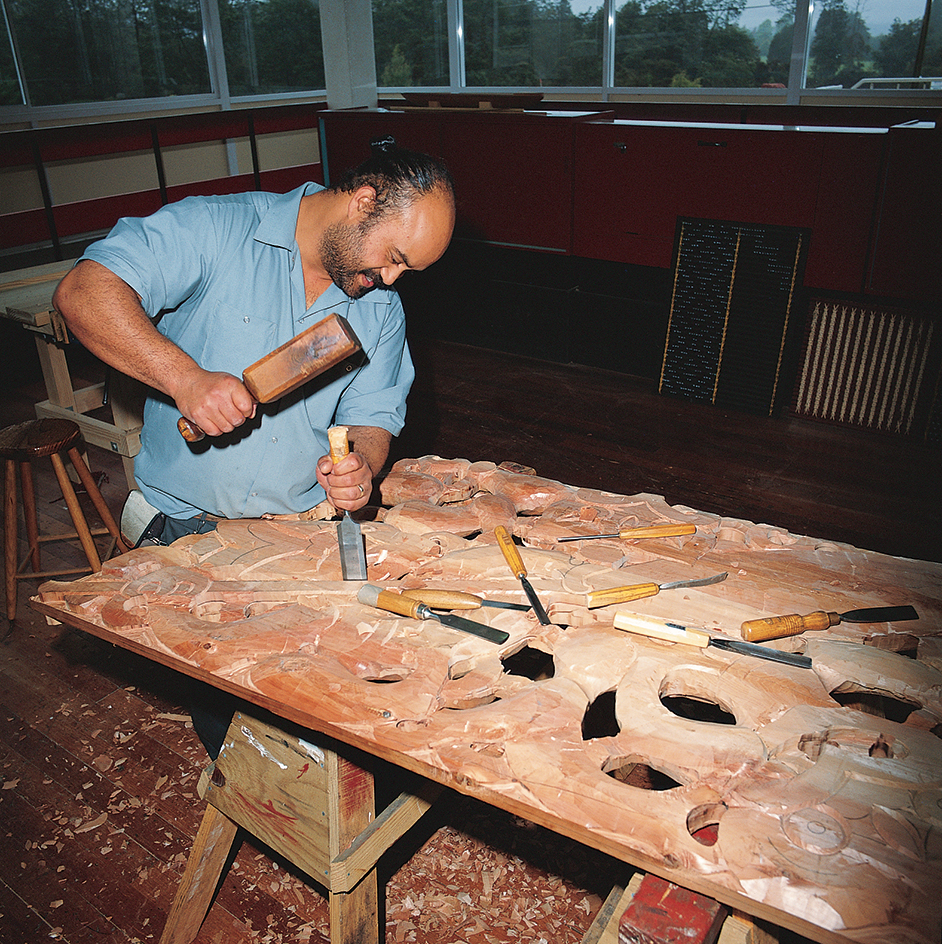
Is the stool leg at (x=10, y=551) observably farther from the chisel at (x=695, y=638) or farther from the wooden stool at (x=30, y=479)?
the chisel at (x=695, y=638)

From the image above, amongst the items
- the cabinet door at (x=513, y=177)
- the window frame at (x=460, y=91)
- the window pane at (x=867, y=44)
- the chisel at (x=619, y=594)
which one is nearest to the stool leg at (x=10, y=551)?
the chisel at (x=619, y=594)

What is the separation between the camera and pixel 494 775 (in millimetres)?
1125

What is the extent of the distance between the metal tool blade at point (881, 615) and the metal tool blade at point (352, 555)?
37.2 inches

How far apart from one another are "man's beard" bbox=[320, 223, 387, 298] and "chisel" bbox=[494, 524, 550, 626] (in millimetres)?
629

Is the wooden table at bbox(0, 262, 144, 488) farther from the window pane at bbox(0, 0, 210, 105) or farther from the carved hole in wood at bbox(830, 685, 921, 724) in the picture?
the window pane at bbox(0, 0, 210, 105)

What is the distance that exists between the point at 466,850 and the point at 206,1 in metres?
Answer: 7.51

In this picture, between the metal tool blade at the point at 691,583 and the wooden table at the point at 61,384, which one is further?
the wooden table at the point at 61,384

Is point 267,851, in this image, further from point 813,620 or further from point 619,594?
point 813,620

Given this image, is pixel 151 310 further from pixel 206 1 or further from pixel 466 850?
pixel 206 1

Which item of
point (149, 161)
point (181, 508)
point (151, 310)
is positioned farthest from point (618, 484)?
point (149, 161)

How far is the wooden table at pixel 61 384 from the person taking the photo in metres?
3.13

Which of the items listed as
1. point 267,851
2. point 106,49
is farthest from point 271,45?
point 267,851

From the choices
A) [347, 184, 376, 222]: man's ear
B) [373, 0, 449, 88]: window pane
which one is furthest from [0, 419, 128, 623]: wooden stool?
[373, 0, 449, 88]: window pane

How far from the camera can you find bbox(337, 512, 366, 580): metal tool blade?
1.59m
